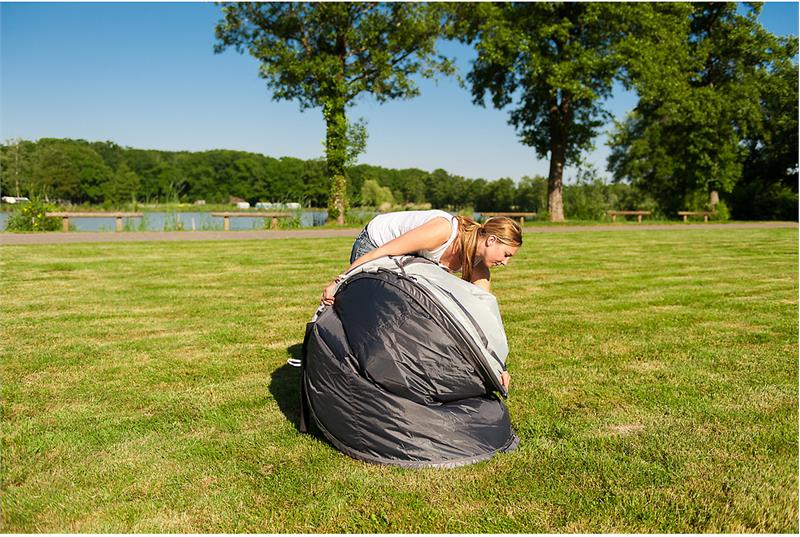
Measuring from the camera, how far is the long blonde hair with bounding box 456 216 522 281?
441cm

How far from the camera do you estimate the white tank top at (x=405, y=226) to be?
14.5 feet

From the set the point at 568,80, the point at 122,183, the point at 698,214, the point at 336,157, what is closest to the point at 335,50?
the point at 336,157

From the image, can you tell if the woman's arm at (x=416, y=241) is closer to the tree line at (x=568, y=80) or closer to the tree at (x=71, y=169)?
the tree line at (x=568, y=80)

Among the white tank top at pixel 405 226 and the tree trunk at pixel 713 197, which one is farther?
the tree trunk at pixel 713 197

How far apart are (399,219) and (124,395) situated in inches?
104

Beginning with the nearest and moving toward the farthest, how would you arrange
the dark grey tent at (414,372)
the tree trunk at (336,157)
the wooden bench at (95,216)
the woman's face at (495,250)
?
the dark grey tent at (414,372)
the woman's face at (495,250)
the wooden bench at (95,216)
the tree trunk at (336,157)

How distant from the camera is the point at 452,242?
14.6 ft

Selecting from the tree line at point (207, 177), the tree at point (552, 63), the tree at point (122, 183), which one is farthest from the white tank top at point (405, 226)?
the tree at point (122, 183)

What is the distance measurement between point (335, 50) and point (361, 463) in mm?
27612

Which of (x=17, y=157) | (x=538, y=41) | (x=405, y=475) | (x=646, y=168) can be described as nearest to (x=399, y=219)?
(x=405, y=475)

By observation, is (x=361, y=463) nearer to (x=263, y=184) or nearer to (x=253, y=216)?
(x=253, y=216)

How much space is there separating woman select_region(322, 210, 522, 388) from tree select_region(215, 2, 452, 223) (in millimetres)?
24169

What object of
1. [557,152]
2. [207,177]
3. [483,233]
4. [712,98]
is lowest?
[483,233]

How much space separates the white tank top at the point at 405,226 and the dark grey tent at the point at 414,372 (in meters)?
0.29
